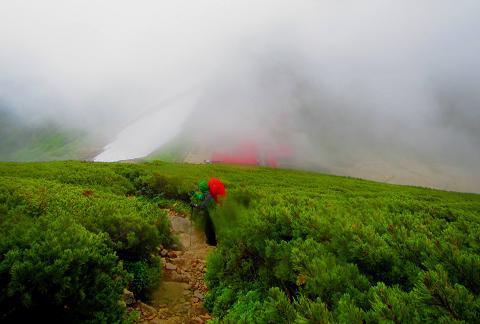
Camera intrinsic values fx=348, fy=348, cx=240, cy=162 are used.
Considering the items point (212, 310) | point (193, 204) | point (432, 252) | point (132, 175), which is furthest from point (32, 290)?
point (132, 175)

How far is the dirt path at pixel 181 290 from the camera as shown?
344 inches

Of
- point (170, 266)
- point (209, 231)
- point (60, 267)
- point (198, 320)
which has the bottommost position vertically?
point (198, 320)

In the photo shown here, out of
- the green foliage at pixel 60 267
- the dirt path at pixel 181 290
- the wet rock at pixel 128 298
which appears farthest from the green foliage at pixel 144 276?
the wet rock at pixel 128 298

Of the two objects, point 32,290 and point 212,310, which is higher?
point 32,290

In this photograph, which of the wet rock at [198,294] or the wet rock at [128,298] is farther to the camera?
the wet rock at [198,294]

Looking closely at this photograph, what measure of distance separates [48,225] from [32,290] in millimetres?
1599

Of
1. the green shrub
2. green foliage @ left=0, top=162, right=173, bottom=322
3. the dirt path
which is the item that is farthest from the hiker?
the green shrub

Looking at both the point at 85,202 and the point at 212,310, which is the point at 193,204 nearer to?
the point at 85,202

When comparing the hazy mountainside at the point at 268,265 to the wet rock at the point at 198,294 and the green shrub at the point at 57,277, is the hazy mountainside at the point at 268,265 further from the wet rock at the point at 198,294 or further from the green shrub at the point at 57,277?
the wet rock at the point at 198,294

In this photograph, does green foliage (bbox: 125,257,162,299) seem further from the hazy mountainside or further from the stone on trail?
the stone on trail

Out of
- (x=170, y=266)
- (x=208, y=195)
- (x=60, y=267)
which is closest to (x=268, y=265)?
(x=60, y=267)

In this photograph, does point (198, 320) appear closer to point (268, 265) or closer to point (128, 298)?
point (128, 298)

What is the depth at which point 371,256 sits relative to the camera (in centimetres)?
579

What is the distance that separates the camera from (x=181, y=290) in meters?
10.2
